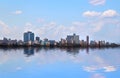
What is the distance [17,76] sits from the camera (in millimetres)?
26188

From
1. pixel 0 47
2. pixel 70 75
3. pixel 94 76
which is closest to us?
pixel 94 76

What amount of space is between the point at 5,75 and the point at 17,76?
1087 mm

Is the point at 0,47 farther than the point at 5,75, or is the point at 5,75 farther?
the point at 0,47

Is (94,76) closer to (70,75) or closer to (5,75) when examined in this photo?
(70,75)

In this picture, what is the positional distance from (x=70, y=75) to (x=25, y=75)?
133 inches

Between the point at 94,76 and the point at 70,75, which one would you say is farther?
the point at 70,75

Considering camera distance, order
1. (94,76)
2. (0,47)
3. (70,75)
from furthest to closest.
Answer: (0,47)
(70,75)
(94,76)

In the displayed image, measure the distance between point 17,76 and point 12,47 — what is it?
83.7 meters

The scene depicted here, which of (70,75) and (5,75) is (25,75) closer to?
(5,75)

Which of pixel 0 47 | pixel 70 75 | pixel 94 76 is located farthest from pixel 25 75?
pixel 0 47

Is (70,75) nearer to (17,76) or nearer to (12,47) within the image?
(17,76)

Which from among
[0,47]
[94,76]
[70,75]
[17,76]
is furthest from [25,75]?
[0,47]

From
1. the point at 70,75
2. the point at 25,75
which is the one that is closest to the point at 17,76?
the point at 25,75

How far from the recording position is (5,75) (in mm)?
26734
